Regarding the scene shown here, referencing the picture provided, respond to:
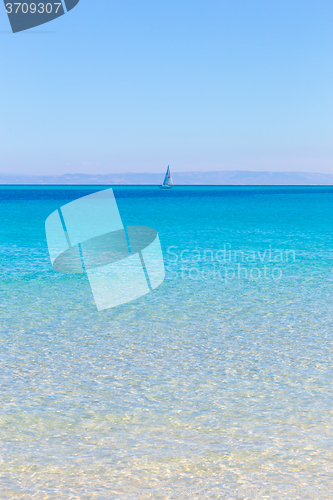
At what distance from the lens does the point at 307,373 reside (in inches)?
263

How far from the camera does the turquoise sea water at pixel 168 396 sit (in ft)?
13.8

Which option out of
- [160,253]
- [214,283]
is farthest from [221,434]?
[160,253]

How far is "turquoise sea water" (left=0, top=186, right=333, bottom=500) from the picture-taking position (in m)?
4.20

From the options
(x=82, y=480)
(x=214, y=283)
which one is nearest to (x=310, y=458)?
(x=82, y=480)

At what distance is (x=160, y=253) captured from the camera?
71.4ft

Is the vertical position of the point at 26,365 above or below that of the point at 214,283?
above

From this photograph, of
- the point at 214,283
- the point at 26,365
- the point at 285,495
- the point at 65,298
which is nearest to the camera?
the point at 285,495

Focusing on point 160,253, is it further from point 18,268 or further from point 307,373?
point 307,373

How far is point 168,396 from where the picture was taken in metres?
5.95

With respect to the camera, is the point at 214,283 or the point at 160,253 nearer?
the point at 214,283

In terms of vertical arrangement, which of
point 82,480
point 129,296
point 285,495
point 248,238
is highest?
point 82,480

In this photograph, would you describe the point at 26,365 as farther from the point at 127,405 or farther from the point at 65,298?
the point at 65,298

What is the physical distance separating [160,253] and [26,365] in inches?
588

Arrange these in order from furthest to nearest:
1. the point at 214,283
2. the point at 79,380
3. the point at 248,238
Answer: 1. the point at 248,238
2. the point at 214,283
3. the point at 79,380
